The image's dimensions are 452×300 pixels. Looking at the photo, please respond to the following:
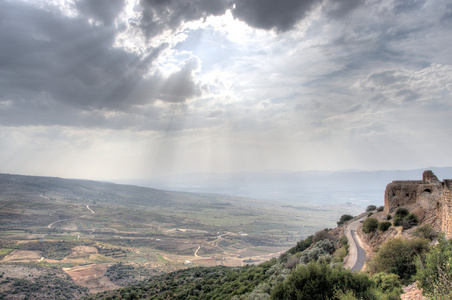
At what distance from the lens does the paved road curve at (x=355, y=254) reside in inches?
770

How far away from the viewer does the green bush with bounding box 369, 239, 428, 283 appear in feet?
47.1

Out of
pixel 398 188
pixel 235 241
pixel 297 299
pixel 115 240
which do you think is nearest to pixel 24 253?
pixel 115 240

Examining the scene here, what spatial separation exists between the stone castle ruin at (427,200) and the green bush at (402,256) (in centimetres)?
163

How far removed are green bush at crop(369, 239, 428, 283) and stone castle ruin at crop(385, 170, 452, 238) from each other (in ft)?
Result: 5.33

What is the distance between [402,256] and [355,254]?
8.21 metres

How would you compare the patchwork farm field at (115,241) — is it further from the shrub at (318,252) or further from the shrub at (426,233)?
the shrub at (426,233)

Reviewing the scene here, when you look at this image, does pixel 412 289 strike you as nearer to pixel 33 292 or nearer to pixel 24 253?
pixel 33 292

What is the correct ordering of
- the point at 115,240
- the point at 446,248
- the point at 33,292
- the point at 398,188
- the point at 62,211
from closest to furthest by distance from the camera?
1. the point at 446,248
2. the point at 398,188
3. the point at 33,292
4. the point at 115,240
5. the point at 62,211

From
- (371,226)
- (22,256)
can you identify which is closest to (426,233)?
(371,226)

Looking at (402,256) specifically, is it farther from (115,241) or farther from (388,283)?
(115,241)

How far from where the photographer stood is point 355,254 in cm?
2222

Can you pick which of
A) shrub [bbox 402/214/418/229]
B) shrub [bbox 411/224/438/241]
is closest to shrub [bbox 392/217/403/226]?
shrub [bbox 402/214/418/229]

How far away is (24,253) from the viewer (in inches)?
2486

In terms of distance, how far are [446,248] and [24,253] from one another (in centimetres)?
8186
